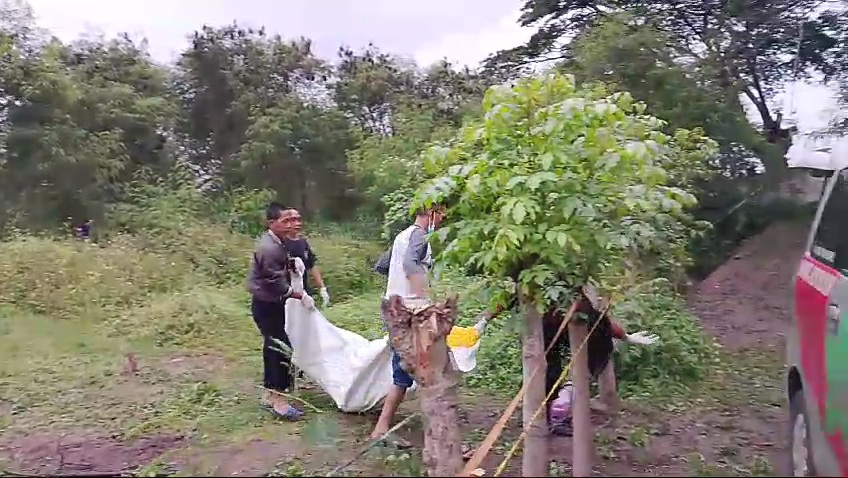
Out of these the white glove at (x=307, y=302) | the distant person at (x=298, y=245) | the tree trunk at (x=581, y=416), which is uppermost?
the distant person at (x=298, y=245)

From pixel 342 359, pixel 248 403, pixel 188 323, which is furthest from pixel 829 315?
pixel 188 323

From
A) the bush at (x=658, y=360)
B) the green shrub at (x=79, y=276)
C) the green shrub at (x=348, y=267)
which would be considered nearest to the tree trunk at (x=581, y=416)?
the bush at (x=658, y=360)

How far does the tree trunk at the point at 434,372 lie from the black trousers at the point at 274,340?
2.20m

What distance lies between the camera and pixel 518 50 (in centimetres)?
1366

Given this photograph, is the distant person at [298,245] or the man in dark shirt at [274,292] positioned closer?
the man in dark shirt at [274,292]

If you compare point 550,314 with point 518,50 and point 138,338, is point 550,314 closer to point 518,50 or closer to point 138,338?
point 138,338

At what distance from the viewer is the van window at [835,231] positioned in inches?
132

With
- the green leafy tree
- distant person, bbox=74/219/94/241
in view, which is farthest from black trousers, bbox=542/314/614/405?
distant person, bbox=74/219/94/241

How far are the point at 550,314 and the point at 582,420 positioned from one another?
0.69 meters

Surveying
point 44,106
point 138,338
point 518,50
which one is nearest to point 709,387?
point 138,338

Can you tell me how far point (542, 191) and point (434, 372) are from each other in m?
0.81

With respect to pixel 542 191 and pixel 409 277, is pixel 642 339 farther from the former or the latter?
pixel 542 191

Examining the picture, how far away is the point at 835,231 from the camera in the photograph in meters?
3.55

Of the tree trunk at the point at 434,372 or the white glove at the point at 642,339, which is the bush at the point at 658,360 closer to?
the white glove at the point at 642,339
